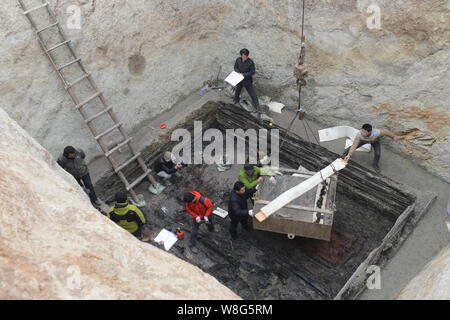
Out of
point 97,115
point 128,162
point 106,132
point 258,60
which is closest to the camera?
point 97,115

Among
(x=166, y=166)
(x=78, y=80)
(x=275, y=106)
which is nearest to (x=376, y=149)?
(x=275, y=106)

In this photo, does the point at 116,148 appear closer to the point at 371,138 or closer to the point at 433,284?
the point at 371,138

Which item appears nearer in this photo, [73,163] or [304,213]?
[304,213]

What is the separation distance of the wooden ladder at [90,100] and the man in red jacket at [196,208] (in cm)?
169

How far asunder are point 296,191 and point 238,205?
1.03 meters

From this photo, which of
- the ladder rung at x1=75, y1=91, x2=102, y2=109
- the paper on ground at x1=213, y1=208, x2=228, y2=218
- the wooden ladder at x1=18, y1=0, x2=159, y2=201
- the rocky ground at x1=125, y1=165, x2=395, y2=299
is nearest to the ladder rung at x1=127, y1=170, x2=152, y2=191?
the wooden ladder at x1=18, y1=0, x2=159, y2=201

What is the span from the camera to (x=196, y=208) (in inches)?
284

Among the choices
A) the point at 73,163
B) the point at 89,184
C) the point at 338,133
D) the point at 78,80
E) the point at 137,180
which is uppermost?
the point at 78,80

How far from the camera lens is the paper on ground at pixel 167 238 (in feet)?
24.9

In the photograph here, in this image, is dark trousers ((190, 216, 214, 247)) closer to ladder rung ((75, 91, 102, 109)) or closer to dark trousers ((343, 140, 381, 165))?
ladder rung ((75, 91, 102, 109))

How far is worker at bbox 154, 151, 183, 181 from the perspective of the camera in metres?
8.83

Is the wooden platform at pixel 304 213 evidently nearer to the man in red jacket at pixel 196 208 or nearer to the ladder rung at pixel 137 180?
the man in red jacket at pixel 196 208

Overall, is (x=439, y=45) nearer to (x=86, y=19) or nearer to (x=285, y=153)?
(x=285, y=153)
